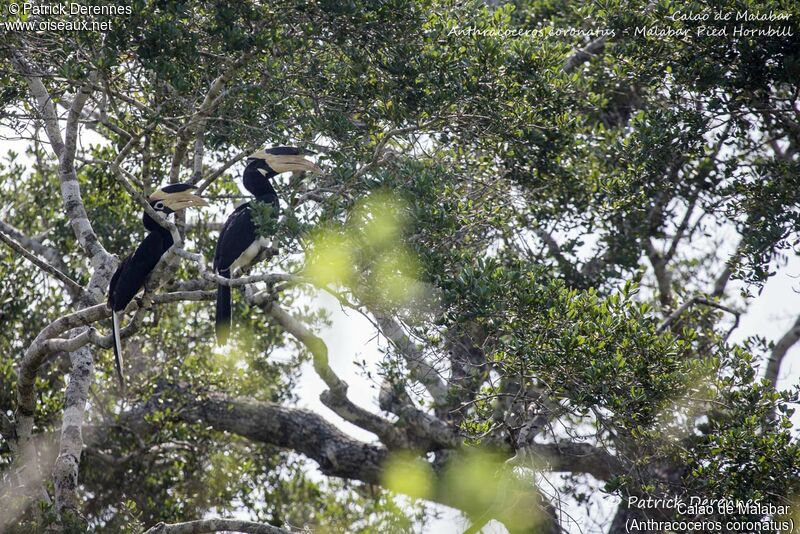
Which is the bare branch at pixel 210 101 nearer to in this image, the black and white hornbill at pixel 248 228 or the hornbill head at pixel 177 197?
the hornbill head at pixel 177 197

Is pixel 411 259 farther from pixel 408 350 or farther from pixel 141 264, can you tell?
pixel 141 264

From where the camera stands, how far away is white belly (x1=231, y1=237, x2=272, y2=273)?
757cm

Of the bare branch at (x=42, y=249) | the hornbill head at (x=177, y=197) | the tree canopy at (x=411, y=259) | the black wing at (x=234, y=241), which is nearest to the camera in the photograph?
the tree canopy at (x=411, y=259)

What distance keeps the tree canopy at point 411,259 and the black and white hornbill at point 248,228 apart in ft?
0.61

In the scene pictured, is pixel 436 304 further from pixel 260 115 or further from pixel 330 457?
pixel 330 457

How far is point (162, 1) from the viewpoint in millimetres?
5754

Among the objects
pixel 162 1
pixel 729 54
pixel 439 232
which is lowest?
pixel 439 232

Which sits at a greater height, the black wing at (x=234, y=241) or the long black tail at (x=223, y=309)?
the black wing at (x=234, y=241)

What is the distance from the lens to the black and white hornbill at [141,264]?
21.4 ft

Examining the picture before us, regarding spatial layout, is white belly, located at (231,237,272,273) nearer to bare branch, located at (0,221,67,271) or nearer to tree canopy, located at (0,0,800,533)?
tree canopy, located at (0,0,800,533)

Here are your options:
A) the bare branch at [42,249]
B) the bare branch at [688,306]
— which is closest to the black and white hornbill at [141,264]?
the bare branch at [42,249]

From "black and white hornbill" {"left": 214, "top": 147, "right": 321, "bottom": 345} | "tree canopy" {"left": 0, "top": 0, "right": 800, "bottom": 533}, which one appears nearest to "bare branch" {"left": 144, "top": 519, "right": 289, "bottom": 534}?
"tree canopy" {"left": 0, "top": 0, "right": 800, "bottom": 533}

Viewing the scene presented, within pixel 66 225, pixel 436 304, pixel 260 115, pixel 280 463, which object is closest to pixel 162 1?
pixel 260 115

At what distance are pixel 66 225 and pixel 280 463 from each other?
10.0 feet
